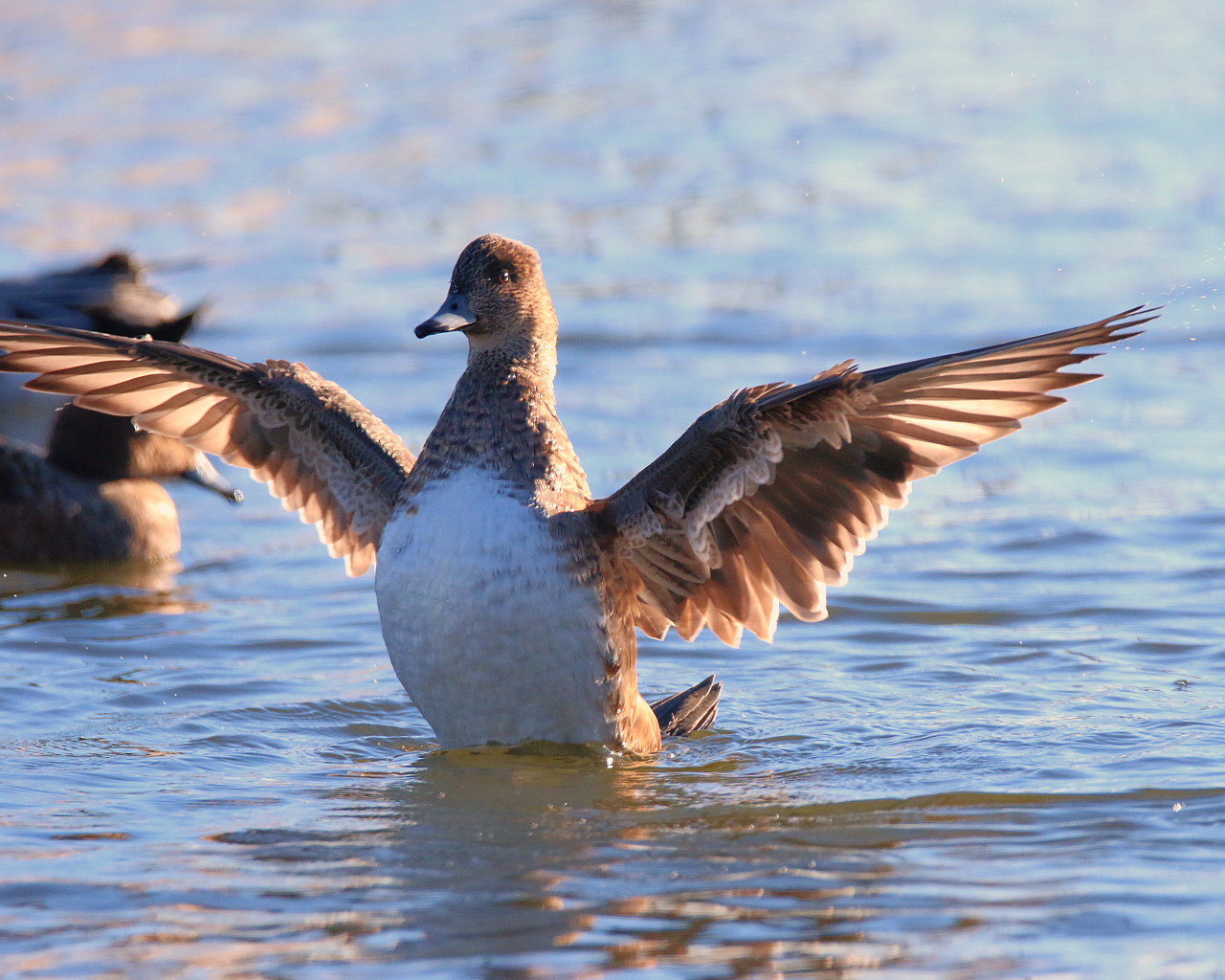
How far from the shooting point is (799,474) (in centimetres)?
509

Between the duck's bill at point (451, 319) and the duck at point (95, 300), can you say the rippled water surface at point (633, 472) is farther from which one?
the duck's bill at point (451, 319)

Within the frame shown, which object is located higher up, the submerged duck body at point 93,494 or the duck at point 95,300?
the duck at point 95,300

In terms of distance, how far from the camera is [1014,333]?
1018 cm

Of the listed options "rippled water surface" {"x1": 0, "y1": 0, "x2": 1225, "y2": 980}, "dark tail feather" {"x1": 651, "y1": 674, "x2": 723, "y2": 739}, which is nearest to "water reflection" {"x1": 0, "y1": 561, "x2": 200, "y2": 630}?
"rippled water surface" {"x1": 0, "y1": 0, "x2": 1225, "y2": 980}

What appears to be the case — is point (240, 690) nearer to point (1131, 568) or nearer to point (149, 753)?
point (149, 753)

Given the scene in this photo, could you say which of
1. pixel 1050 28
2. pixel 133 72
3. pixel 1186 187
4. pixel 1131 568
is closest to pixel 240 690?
pixel 1131 568

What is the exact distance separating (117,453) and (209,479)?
1.47 feet

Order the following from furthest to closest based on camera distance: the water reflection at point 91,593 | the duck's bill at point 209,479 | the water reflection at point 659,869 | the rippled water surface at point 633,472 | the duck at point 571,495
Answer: the duck's bill at point 209,479 < the water reflection at point 91,593 < the duck at point 571,495 < the rippled water surface at point 633,472 < the water reflection at point 659,869

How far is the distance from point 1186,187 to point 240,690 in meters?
8.63

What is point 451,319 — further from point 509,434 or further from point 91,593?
point 91,593

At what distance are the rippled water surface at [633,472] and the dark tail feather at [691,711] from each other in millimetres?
77

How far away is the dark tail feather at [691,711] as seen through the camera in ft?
18.9

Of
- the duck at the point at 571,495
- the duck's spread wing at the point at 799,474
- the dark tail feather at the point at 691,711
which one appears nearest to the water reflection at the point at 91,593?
the duck at the point at 571,495

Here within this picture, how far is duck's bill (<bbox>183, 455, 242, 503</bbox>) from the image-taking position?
333 inches
